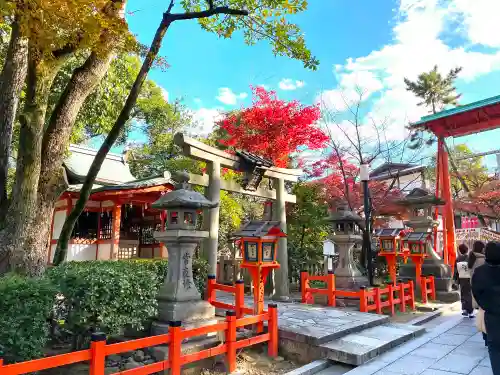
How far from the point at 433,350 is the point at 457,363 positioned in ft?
2.21

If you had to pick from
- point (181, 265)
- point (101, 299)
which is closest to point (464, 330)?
point (181, 265)

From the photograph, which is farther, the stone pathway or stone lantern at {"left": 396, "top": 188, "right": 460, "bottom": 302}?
stone lantern at {"left": 396, "top": 188, "right": 460, "bottom": 302}

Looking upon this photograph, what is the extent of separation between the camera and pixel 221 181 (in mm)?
9547

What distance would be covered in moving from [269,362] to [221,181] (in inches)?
192

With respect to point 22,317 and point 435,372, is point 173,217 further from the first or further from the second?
point 435,372

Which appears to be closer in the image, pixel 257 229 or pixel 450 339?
pixel 450 339

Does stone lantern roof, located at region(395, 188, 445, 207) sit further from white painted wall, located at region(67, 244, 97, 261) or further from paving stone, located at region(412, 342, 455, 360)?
white painted wall, located at region(67, 244, 97, 261)

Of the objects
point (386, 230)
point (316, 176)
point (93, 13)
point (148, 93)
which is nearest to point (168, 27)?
point (93, 13)

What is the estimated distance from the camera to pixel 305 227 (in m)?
14.4

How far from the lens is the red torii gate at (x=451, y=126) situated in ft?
46.3

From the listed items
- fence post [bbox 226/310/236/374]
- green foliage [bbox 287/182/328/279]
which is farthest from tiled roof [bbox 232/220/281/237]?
green foliage [bbox 287/182/328/279]

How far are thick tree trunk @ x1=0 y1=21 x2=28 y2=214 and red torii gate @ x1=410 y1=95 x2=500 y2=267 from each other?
46.5 ft

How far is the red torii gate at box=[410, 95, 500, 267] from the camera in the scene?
14125 mm

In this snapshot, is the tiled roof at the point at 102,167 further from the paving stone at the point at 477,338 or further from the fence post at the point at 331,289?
the paving stone at the point at 477,338
